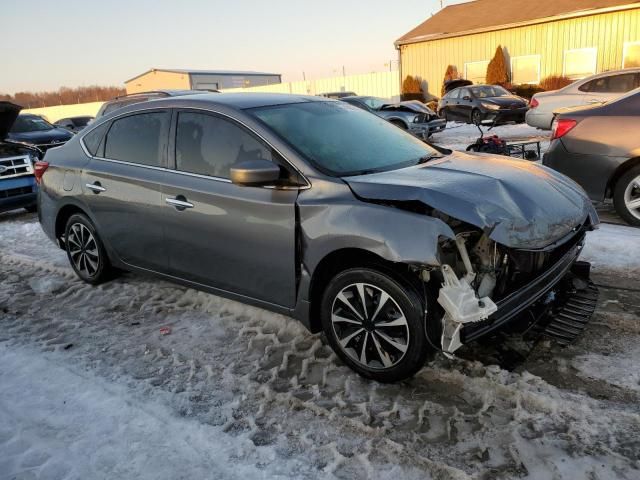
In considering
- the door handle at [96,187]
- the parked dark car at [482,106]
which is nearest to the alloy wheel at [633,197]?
the door handle at [96,187]

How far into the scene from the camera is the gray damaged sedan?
9.51 ft

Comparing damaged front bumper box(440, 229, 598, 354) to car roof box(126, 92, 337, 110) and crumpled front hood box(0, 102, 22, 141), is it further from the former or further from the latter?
crumpled front hood box(0, 102, 22, 141)

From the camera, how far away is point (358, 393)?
3.11 meters

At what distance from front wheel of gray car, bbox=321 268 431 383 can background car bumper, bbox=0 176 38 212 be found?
7125 mm

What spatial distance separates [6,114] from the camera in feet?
27.4

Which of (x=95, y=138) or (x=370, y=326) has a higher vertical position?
(x=95, y=138)

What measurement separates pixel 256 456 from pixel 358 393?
749mm

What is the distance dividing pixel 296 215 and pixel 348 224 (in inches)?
15.6

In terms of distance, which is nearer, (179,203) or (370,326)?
(370,326)

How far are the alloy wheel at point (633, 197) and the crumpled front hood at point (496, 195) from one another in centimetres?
244

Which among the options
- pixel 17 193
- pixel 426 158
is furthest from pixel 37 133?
pixel 426 158

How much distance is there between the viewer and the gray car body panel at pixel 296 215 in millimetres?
2898

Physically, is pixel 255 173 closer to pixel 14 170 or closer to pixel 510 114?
pixel 14 170

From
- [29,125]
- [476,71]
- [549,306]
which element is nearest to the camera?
[549,306]
